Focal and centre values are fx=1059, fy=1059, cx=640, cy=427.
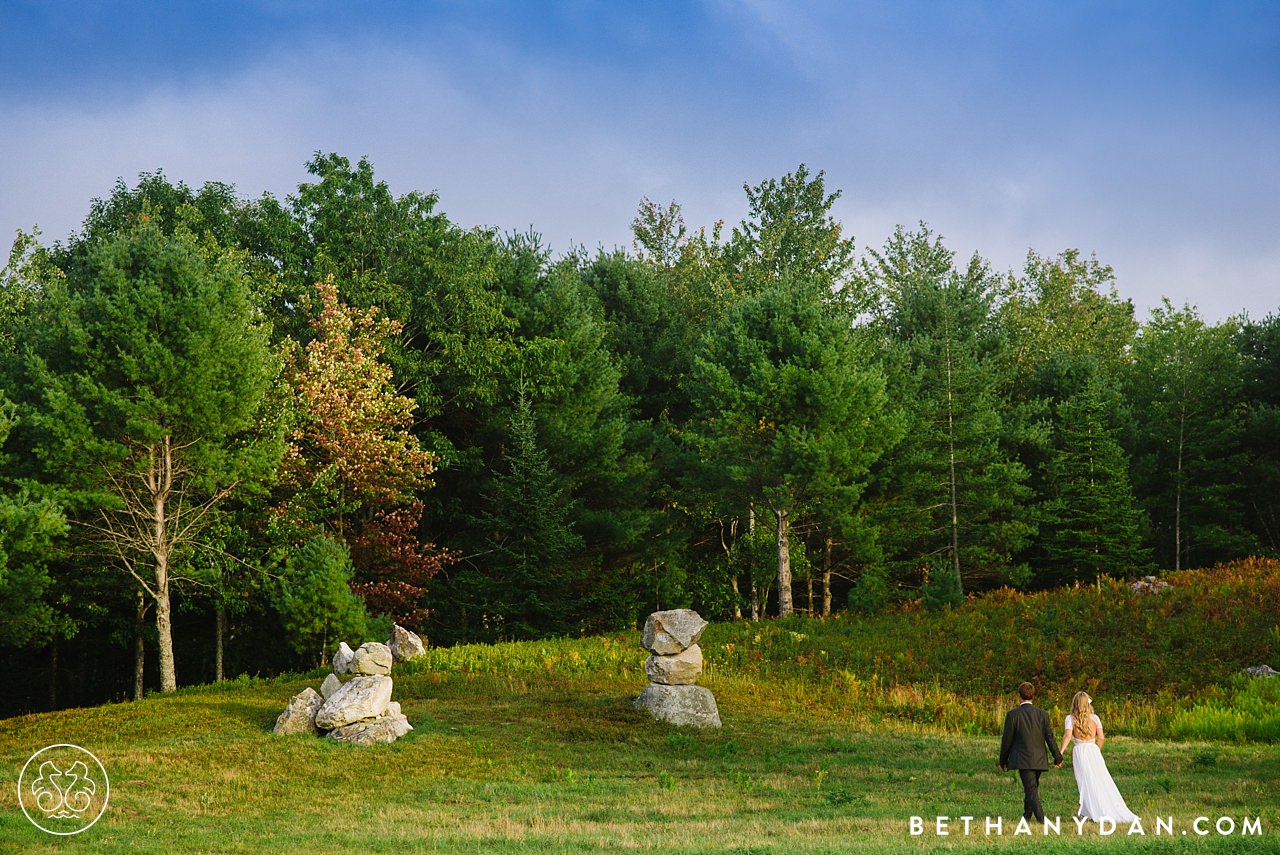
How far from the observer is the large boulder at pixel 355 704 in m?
17.1

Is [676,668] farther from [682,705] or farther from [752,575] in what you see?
[752,575]

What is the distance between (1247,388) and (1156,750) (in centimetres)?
3378

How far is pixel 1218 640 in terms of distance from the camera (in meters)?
23.1

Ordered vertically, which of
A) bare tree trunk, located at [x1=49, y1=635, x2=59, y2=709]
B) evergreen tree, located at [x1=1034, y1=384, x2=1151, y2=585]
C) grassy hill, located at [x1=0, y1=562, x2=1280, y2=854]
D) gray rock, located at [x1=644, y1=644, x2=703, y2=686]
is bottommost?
bare tree trunk, located at [x1=49, y1=635, x2=59, y2=709]

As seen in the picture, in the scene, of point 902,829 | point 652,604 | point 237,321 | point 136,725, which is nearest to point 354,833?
point 902,829

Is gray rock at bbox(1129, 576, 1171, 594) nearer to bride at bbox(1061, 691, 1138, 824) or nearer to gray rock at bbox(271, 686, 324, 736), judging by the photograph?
bride at bbox(1061, 691, 1138, 824)

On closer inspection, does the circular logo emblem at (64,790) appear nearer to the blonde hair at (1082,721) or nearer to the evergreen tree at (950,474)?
the blonde hair at (1082,721)

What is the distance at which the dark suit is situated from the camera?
10820mm

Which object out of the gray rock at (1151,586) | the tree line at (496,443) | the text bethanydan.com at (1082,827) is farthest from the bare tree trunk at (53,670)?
the gray rock at (1151,586)

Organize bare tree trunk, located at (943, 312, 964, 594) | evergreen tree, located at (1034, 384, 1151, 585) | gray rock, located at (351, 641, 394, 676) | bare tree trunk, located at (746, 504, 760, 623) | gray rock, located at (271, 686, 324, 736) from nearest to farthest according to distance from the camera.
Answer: gray rock, located at (271, 686, 324, 736)
gray rock, located at (351, 641, 394, 676)
evergreen tree, located at (1034, 384, 1151, 585)
bare tree trunk, located at (746, 504, 760, 623)
bare tree trunk, located at (943, 312, 964, 594)

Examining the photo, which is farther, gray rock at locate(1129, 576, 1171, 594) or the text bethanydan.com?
gray rock at locate(1129, 576, 1171, 594)

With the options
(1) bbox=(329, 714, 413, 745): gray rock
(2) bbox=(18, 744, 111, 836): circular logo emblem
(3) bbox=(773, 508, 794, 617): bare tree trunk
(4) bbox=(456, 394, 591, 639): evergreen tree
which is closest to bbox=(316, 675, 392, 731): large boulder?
(1) bbox=(329, 714, 413, 745): gray rock

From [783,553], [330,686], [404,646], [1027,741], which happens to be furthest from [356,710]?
[783,553]

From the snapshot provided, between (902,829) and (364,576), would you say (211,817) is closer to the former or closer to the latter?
(902,829)
